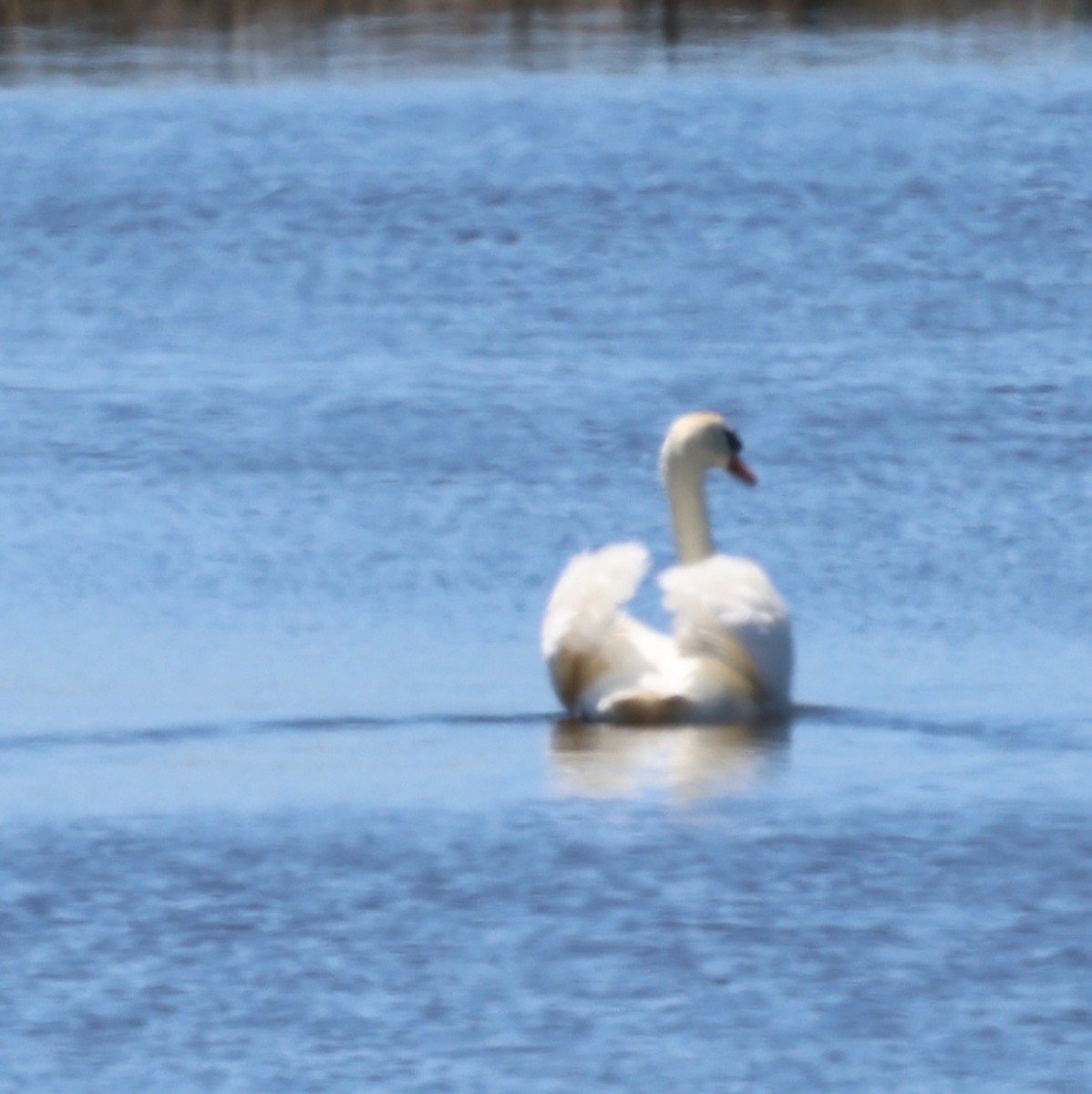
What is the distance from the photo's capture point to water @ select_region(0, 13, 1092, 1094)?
809cm

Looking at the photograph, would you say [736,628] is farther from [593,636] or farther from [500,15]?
[500,15]

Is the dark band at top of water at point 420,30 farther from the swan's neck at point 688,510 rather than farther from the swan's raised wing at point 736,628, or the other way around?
the swan's raised wing at point 736,628

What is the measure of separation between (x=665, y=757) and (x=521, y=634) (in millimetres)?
1962

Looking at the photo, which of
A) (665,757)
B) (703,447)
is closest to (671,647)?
(665,757)

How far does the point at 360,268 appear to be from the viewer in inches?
962

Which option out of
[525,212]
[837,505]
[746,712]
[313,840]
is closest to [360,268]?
[525,212]

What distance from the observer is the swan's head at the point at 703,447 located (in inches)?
498

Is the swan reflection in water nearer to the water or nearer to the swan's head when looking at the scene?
the water

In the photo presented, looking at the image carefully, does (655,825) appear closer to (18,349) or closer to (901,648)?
(901,648)

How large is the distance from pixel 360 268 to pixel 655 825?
15.0 m

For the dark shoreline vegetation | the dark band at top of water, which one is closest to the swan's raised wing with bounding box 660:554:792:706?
the dark band at top of water

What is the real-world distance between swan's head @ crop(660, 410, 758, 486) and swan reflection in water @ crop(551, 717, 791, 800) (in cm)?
159

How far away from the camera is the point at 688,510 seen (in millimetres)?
12484

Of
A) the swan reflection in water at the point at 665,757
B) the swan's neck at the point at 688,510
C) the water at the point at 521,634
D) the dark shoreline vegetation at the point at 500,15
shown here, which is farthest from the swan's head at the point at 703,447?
the dark shoreline vegetation at the point at 500,15
